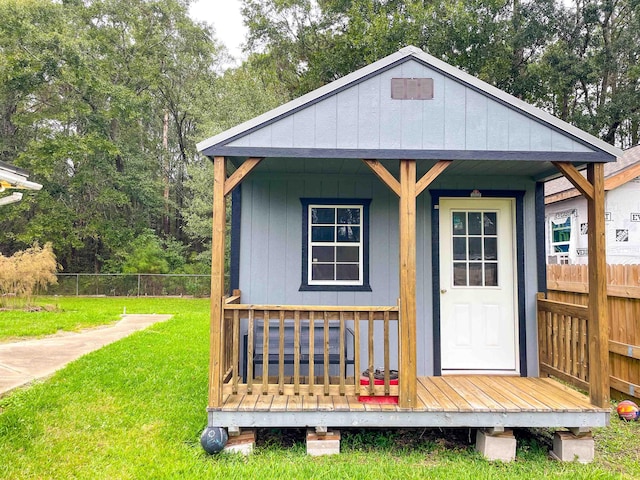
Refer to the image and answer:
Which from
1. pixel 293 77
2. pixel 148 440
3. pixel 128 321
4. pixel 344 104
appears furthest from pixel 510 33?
pixel 148 440

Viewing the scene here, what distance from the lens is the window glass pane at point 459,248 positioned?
525cm

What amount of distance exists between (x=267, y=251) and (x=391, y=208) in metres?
1.59

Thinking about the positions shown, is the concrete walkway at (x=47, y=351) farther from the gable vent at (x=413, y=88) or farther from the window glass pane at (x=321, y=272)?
the gable vent at (x=413, y=88)

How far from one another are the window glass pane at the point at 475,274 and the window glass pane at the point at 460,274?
0.23ft

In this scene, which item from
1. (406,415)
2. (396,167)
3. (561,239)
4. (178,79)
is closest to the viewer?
(406,415)

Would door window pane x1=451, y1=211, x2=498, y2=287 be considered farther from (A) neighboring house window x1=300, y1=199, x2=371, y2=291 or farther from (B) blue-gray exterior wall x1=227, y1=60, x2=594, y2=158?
(B) blue-gray exterior wall x1=227, y1=60, x2=594, y2=158

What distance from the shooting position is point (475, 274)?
5230 mm

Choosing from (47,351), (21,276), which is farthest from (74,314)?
(47,351)

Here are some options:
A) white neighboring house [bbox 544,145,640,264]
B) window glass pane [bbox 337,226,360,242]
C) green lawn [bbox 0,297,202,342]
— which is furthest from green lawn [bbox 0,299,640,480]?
white neighboring house [bbox 544,145,640,264]

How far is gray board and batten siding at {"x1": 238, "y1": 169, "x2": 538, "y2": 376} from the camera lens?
5.14 metres

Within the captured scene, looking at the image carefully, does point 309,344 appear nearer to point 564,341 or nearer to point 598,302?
point 598,302

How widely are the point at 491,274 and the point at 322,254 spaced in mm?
2063

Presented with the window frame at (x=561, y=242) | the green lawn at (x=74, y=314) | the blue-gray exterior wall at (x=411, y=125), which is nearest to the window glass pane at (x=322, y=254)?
the blue-gray exterior wall at (x=411, y=125)

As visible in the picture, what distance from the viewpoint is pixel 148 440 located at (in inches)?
154
